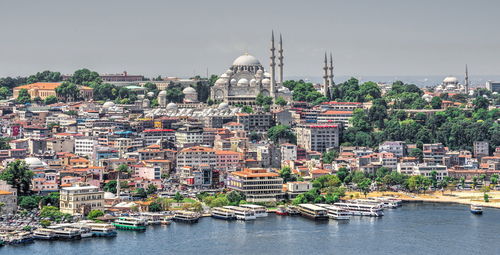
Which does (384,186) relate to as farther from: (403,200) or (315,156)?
(315,156)

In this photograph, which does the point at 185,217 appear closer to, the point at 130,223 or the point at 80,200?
the point at 130,223

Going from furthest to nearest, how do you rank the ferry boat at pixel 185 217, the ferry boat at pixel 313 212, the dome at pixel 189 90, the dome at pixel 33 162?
the dome at pixel 189 90 → the dome at pixel 33 162 → the ferry boat at pixel 313 212 → the ferry boat at pixel 185 217

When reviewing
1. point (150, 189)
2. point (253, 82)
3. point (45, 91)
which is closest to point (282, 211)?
point (150, 189)

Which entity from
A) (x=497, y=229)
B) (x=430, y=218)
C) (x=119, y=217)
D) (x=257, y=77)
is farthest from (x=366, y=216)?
(x=257, y=77)

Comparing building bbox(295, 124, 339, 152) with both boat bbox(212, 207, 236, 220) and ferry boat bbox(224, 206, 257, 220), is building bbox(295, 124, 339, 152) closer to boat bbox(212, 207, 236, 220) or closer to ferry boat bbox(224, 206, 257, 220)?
ferry boat bbox(224, 206, 257, 220)


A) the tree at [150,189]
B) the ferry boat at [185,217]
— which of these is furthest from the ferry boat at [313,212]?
the tree at [150,189]

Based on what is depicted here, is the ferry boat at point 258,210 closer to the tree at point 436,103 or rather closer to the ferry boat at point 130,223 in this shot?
the ferry boat at point 130,223

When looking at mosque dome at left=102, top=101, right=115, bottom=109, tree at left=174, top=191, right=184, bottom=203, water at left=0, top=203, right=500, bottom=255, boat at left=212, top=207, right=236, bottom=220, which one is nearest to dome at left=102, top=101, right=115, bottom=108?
mosque dome at left=102, top=101, right=115, bottom=109
